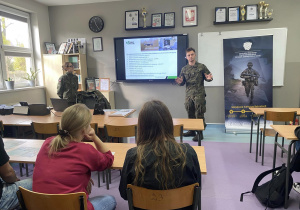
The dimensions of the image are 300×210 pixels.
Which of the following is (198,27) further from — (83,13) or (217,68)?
(83,13)

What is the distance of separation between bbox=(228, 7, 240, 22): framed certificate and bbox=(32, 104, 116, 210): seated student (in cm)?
428

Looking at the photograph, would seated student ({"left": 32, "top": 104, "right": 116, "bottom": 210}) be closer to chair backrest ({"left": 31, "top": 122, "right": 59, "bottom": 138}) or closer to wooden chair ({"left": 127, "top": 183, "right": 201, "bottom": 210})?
wooden chair ({"left": 127, "top": 183, "right": 201, "bottom": 210})

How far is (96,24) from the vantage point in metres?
5.34

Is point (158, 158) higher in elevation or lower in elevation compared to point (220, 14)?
lower

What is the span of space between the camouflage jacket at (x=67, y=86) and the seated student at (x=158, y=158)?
321cm

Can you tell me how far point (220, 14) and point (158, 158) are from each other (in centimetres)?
441

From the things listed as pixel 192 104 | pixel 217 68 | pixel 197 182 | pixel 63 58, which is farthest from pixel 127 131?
pixel 63 58

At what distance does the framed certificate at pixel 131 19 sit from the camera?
16.7ft

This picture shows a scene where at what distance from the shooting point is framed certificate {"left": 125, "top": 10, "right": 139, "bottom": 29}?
5094 mm

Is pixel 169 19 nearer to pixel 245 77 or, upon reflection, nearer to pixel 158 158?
pixel 245 77

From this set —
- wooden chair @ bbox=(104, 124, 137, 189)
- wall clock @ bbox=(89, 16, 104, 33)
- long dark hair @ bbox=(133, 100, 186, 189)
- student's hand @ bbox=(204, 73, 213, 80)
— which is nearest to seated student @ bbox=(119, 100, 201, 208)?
long dark hair @ bbox=(133, 100, 186, 189)

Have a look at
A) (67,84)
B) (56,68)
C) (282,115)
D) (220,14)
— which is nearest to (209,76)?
(282,115)

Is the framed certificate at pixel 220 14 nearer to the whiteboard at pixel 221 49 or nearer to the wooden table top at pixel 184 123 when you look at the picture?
the whiteboard at pixel 221 49

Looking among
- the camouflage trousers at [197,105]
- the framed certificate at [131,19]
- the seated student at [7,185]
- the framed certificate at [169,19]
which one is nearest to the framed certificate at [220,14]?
the framed certificate at [169,19]
